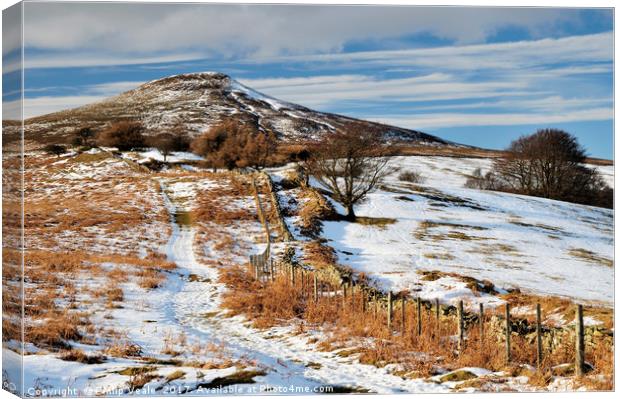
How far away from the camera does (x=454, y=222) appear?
54.6 ft

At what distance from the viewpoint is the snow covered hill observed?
10.1m

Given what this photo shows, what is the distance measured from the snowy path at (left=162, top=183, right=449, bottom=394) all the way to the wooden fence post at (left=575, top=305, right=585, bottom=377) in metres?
1.82

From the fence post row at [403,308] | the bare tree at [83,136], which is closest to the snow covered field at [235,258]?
the bare tree at [83,136]

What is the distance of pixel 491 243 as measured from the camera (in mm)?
12758

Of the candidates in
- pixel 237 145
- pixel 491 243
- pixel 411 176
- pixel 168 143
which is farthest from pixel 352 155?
pixel 168 143

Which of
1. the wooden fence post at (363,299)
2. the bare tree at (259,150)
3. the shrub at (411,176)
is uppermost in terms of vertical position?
the bare tree at (259,150)

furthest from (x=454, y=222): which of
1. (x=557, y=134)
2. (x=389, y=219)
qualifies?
(x=557, y=134)

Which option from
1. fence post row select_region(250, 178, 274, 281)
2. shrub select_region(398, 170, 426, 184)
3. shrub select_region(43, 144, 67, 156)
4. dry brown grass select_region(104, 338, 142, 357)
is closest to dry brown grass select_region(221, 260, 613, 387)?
fence post row select_region(250, 178, 274, 281)

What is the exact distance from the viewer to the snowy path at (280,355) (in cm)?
856

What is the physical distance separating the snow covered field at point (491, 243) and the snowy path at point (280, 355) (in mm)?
2797

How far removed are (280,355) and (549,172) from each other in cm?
846

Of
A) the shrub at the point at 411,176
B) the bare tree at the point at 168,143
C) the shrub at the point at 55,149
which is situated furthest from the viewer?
the shrub at the point at 411,176

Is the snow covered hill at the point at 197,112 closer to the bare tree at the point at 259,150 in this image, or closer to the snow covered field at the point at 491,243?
the bare tree at the point at 259,150

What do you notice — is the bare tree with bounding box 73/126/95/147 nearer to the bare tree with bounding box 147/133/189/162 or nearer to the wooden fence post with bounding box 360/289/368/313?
the bare tree with bounding box 147/133/189/162
